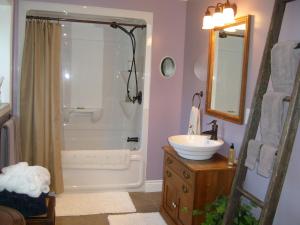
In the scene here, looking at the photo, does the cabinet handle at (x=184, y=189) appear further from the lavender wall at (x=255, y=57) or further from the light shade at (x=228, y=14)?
the light shade at (x=228, y=14)

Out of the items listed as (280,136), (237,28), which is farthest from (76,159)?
(280,136)

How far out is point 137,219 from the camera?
3312 millimetres

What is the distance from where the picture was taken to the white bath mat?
10.6ft

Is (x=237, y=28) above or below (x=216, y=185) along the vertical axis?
above

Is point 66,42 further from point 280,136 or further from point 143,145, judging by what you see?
point 280,136

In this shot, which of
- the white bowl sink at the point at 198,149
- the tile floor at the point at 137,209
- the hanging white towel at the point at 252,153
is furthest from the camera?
the tile floor at the point at 137,209

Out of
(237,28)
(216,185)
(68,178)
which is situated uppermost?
(237,28)

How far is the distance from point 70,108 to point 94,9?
1.56 m

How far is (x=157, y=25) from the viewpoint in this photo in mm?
3986

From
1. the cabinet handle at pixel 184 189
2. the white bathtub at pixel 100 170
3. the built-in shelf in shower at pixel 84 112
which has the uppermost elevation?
the built-in shelf in shower at pixel 84 112

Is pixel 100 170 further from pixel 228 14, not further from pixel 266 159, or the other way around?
pixel 266 159

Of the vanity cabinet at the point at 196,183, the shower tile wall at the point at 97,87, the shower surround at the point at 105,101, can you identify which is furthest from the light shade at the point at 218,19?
the shower tile wall at the point at 97,87

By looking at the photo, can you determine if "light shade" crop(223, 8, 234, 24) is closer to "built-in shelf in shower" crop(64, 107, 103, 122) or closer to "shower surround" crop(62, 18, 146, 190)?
"shower surround" crop(62, 18, 146, 190)

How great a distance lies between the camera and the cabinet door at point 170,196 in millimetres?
3002
